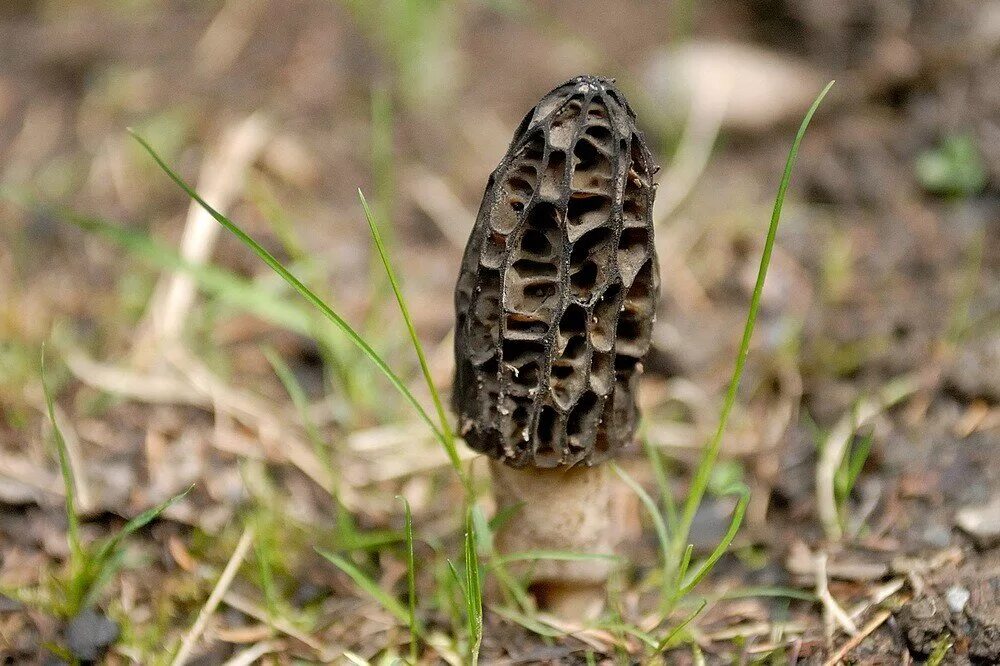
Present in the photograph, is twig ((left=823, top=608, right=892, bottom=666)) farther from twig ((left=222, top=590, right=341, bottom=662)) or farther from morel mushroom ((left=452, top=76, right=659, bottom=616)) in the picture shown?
twig ((left=222, top=590, right=341, bottom=662))

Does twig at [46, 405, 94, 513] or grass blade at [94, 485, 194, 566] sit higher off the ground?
grass blade at [94, 485, 194, 566]

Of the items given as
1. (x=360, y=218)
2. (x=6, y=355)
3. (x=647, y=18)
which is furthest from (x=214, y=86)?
(x=647, y=18)

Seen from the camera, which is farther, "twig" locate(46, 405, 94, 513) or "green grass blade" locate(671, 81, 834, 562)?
"twig" locate(46, 405, 94, 513)

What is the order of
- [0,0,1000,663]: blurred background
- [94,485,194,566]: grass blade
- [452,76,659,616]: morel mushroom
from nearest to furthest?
[452,76,659,616]: morel mushroom → [94,485,194,566]: grass blade → [0,0,1000,663]: blurred background

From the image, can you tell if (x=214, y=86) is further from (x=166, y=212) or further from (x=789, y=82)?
(x=789, y=82)

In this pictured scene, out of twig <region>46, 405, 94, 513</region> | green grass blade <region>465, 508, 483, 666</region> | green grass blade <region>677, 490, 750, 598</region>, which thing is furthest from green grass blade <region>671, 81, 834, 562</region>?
twig <region>46, 405, 94, 513</region>

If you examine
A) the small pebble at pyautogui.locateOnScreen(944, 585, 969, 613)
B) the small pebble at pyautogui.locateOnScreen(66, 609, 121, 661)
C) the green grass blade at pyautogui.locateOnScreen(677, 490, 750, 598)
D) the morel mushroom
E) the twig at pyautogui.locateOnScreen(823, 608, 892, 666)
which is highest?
the morel mushroom

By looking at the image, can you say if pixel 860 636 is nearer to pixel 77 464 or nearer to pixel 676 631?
pixel 676 631
